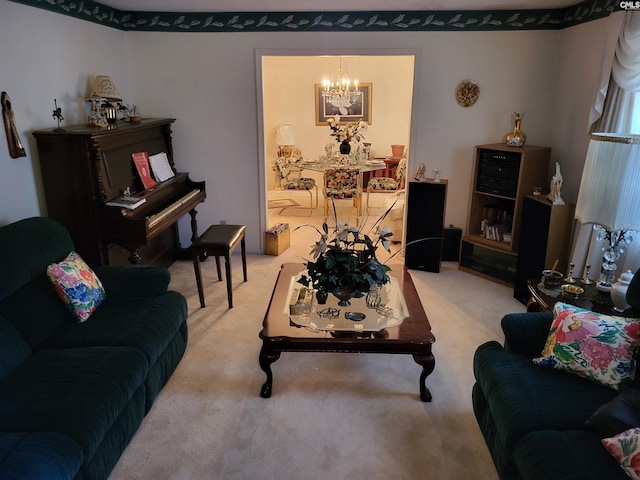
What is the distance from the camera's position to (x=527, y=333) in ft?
7.58

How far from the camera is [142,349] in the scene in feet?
7.80

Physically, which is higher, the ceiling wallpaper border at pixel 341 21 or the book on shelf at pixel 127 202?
the ceiling wallpaper border at pixel 341 21

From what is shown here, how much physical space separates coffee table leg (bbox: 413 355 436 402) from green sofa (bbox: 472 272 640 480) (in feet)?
0.88

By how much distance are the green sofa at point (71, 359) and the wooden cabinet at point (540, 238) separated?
278cm

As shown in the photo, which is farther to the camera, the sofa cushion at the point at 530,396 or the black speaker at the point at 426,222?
the black speaker at the point at 426,222

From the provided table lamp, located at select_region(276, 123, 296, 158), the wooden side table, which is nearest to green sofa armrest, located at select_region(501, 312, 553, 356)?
the wooden side table

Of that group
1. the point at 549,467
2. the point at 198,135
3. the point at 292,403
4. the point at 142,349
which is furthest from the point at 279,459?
the point at 198,135

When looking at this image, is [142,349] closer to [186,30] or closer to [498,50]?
[186,30]

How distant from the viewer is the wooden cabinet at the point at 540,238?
367 cm

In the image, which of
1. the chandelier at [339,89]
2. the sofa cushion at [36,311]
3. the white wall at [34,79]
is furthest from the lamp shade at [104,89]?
the chandelier at [339,89]

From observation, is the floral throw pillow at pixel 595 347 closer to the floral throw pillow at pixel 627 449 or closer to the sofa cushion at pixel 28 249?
the floral throw pillow at pixel 627 449

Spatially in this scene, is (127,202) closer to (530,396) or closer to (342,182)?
(530,396)

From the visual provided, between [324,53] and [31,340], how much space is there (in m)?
3.55

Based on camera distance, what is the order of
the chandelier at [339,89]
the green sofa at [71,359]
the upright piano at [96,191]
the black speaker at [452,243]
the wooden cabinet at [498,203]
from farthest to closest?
the chandelier at [339,89] < the black speaker at [452,243] < the wooden cabinet at [498,203] < the upright piano at [96,191] < the green sofa at [71,359]
